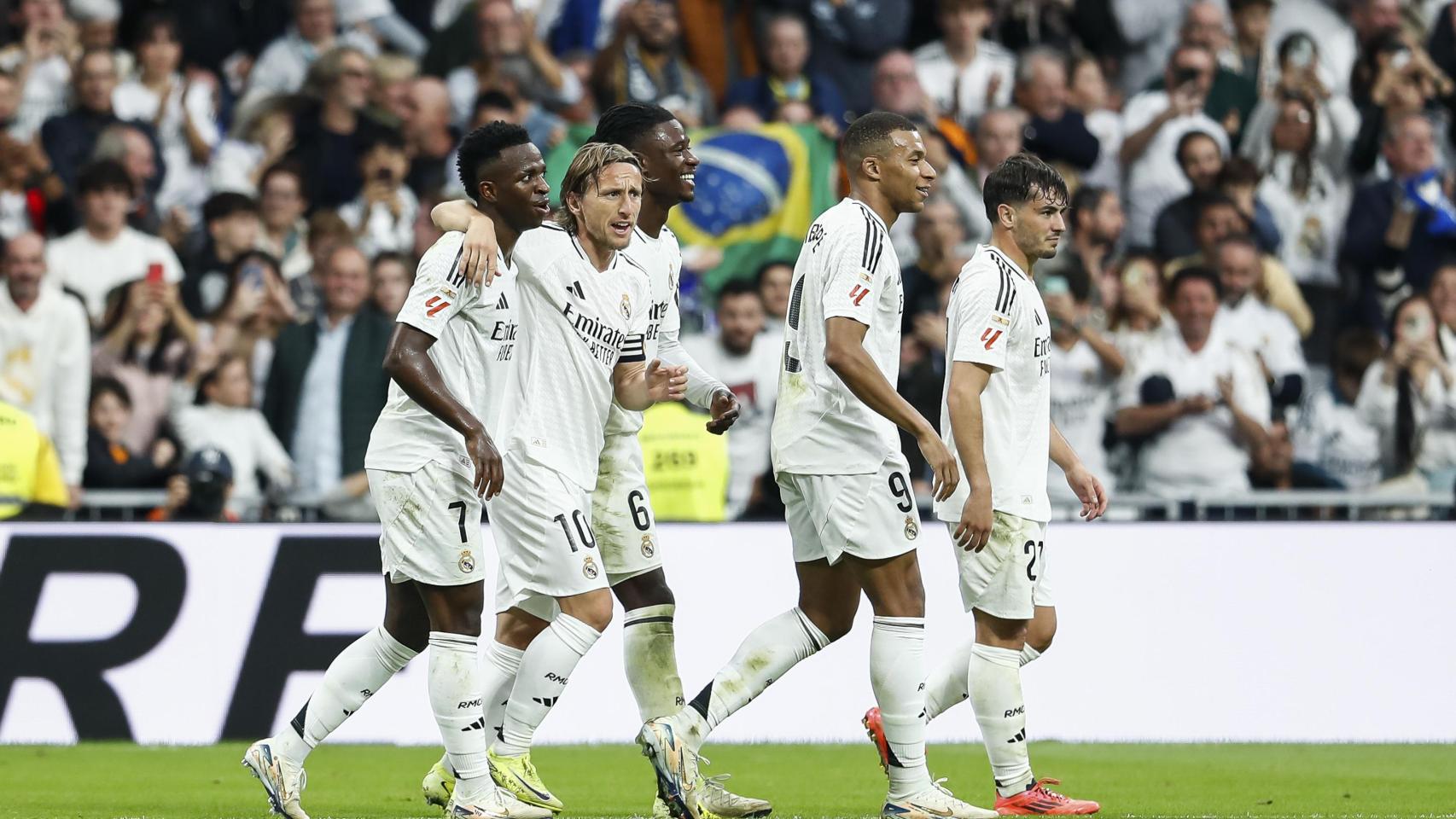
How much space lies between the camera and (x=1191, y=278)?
13.7 meters

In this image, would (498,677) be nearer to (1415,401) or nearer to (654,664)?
(654,664)

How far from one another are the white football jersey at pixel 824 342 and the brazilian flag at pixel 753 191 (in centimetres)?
683

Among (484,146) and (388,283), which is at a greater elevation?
(484,146)

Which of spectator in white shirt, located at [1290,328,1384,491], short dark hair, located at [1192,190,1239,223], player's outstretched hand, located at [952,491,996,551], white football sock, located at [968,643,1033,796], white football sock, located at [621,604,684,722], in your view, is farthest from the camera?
short dark hair, located at [1192,190,1239,223]

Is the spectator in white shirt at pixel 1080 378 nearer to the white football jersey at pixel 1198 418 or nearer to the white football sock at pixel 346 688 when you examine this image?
the white football jersey at pixel 1198 418

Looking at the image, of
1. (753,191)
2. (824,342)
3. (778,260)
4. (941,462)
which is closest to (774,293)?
(778,260)

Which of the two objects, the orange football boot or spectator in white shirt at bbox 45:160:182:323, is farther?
spectator in white shirt at bbox 45:160:182:323

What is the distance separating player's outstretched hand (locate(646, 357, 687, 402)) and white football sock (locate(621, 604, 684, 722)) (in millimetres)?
852

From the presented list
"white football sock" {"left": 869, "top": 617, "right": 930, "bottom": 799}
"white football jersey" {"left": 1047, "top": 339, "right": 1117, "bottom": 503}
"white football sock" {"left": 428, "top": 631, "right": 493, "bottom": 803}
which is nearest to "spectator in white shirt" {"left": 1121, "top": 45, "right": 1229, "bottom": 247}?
"white football jersey" {"left": 1047, "top": 339, "right": 1117, "bottom": 503}

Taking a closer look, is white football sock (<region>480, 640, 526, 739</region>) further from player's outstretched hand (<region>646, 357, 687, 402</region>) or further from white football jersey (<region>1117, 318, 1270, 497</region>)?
white football jersey (<region>1117, 318, 1270, 497</region>)

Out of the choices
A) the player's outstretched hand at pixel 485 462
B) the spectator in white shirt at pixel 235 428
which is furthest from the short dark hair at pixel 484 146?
the spectator in white shirt at pixel 235 428

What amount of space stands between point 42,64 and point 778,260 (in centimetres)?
616

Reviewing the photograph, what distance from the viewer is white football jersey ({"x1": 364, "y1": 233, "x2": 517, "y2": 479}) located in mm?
7188

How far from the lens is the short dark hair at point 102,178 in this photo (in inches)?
555
